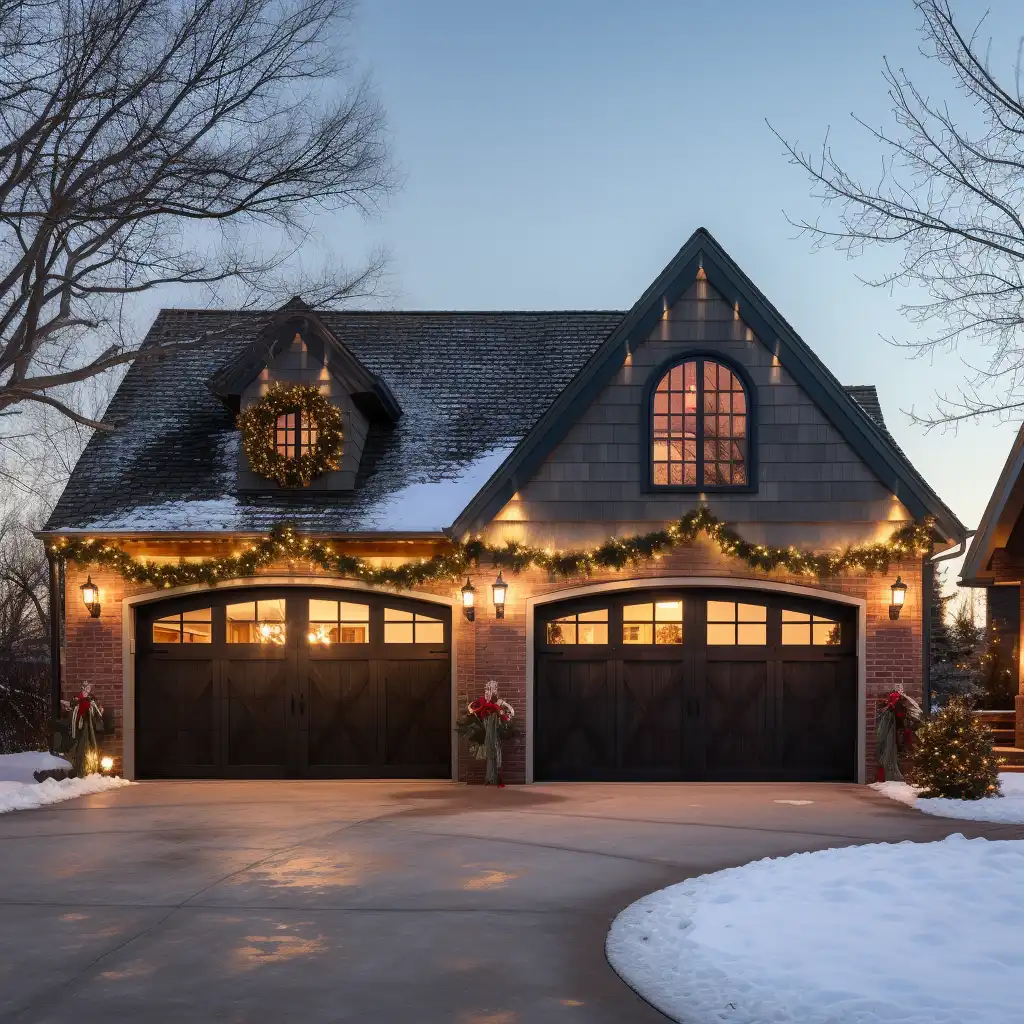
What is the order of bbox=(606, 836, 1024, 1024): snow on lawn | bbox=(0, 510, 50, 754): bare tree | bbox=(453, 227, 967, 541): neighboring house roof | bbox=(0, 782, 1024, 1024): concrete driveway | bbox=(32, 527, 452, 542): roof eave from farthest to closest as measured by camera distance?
bbox=(0, 510, 50, 754): bare tree
bbox=(32, 527, 452, 542): roof eave
bbox=(453, 227, 967, 541): neighboring house roof
bbox=(0, 782, 1024, 1024): concrete driveway
bbox=(606, 836, 1024, 1024): snow on lawn

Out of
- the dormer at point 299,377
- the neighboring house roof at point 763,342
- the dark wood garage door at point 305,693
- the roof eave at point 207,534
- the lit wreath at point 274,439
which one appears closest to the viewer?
the neighboring house roof at point 763,342

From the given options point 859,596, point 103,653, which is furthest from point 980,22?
point 103,653

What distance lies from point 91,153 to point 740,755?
12268 mm

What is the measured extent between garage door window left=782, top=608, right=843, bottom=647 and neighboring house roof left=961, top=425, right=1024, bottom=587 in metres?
3.52


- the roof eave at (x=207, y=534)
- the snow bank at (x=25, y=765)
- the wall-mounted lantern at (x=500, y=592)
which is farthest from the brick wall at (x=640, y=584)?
the snow bank at (x=25, y=765)

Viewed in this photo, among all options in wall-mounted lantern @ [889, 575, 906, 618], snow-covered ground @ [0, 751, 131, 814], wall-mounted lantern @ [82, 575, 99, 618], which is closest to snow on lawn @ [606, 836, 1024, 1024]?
wall-mounted lantern @ [889, 575, 906, 618]

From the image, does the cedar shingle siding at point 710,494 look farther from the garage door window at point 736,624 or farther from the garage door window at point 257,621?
the garage door window at point 257,621

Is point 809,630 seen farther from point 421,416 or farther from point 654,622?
point 421,416

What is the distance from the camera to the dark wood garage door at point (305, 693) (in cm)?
1767

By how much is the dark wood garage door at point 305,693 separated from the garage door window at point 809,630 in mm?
4832

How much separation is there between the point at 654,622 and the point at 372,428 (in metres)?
5.68

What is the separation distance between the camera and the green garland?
655 inches

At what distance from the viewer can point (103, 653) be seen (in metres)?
17.4

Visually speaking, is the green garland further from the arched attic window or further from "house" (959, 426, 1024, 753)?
"house" (959, 426, 1024, 753)
